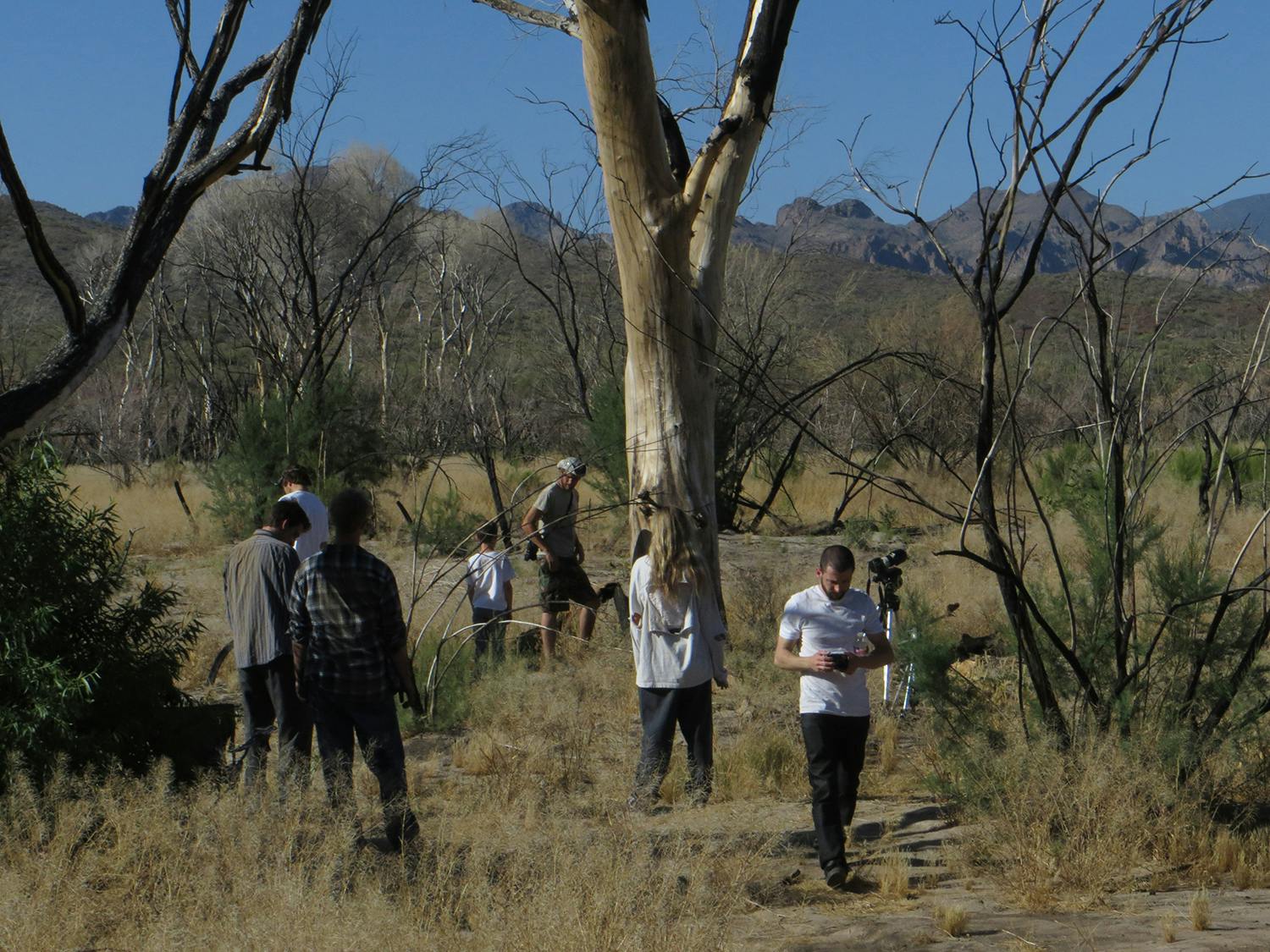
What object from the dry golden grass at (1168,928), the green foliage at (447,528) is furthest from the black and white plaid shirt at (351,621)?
the green foliage at (447,528)

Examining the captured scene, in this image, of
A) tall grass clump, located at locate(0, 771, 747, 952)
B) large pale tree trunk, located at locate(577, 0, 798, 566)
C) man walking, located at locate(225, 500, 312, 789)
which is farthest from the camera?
large pale tree trunk, located at locate(577, 0, 798, 566)

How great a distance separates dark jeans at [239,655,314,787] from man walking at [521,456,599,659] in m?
3.58

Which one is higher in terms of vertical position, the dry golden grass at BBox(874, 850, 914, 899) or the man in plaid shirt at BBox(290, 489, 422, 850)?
the man in plaid shirt at BBox(290, 489, 422, 850)

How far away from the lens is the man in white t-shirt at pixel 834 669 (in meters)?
5.93

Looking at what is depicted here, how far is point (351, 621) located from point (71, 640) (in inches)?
58.5

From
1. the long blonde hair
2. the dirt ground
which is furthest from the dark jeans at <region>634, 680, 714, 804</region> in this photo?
the long blonde hair

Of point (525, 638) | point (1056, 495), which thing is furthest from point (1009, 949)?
point (1056, 495)

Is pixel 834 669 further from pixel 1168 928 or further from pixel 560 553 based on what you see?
pixel 560 553

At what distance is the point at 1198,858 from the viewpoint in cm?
599

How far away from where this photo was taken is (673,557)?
279 inches

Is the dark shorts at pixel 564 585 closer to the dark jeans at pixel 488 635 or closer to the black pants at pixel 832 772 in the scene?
the dark jeans at pixel 488 635

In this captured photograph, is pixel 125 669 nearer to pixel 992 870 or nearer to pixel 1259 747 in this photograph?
pixel 992 870

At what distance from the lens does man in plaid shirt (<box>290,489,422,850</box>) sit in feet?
19.3

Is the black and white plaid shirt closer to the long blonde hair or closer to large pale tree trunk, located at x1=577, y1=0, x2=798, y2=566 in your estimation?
the long blonde hair
